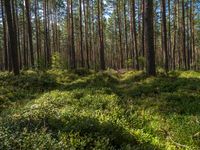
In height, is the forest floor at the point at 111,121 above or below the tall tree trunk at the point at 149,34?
below

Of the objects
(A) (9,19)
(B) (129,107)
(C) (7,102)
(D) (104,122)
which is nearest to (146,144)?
(D) (104,122)

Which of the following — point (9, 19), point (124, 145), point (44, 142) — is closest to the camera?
point (44, 142)

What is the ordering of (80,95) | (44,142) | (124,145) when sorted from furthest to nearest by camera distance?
(80,95)
(124,145)
(44,142)

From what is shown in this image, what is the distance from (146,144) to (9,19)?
660 inches

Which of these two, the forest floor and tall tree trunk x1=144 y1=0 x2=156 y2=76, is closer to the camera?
the forest floor

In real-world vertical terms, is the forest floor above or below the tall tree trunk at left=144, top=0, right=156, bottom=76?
below

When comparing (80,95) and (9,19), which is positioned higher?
(9,19)

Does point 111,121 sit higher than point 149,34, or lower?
lower

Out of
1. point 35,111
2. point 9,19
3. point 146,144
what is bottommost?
point 146,144

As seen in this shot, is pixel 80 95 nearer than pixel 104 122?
No

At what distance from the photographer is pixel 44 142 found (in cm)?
605

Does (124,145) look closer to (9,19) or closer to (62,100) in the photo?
(62,100)

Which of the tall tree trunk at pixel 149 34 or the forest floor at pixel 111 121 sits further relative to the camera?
the tall tree trunk at pixel 149 34

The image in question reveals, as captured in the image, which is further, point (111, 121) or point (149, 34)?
point (149, 34)
